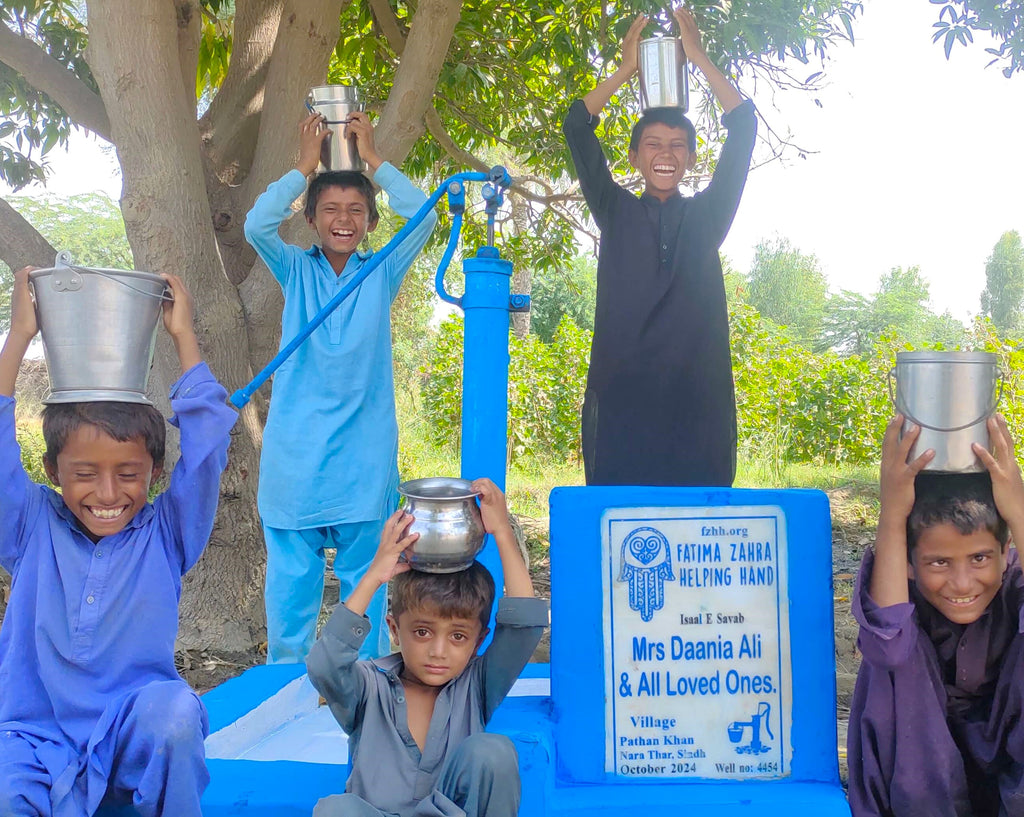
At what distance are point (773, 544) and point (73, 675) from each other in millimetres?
1452

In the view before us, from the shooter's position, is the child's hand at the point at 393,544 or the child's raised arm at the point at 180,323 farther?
the child's raised arm at the point at 180,323

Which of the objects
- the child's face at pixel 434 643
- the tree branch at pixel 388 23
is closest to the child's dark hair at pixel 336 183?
the child's face at pixel 434 643

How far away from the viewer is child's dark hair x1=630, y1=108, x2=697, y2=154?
2.76 metres

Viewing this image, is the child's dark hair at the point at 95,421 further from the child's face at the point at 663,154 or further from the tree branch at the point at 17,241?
the tree branch at the point at 17,241

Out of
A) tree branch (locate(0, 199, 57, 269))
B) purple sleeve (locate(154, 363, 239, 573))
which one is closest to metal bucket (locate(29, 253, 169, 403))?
purple sleeve (locate(154, 363, 239, 573))

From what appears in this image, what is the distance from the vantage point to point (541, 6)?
4.88 meters

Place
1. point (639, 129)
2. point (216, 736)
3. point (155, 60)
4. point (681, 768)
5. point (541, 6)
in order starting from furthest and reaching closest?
1. point (541, 6)
2. point (155, 60)
3. point (639, 129)
4. point (216, 736)
5. point (681, 768)

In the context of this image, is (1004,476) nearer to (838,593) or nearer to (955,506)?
(955,506)

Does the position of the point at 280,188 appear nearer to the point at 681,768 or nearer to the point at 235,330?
the point at 235,330

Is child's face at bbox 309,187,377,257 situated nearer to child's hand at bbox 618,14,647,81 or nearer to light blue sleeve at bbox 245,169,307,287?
light blue sleeve at bbox 245,169,307,287

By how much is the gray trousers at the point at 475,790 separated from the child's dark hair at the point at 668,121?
1.74 meters

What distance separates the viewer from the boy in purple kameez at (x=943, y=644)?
1908 millimetres

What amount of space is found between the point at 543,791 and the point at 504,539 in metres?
0.51

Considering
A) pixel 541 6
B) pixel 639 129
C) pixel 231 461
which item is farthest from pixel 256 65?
pixel 639 129
